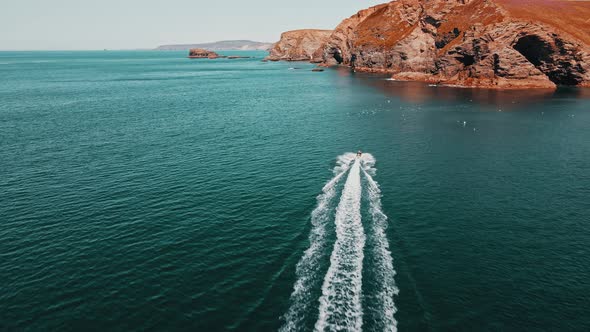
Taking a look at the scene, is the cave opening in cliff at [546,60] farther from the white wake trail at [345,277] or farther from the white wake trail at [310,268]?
the white wake trail at [345,277]

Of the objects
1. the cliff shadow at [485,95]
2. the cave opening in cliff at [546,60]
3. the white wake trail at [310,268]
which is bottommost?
the white wake trail at [310,268]

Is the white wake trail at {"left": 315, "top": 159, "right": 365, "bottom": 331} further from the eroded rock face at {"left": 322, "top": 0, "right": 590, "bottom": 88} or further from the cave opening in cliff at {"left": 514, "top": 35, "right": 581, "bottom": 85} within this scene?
the cave opening in cliff at {"left": 514, "top": 35, "right": 581, "bottom": 85}

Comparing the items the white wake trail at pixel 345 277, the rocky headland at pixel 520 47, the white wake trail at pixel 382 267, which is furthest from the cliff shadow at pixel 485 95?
the white wake trail at pixel 345 277

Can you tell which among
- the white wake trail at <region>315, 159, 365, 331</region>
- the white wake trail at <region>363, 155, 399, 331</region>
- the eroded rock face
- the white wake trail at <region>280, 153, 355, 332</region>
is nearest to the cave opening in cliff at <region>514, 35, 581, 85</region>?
the eroded rock face

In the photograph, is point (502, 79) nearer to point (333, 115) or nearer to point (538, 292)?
point (333, 115)

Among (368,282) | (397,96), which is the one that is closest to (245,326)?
(368,282)

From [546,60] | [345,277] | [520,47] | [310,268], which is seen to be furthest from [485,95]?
[310,268]
